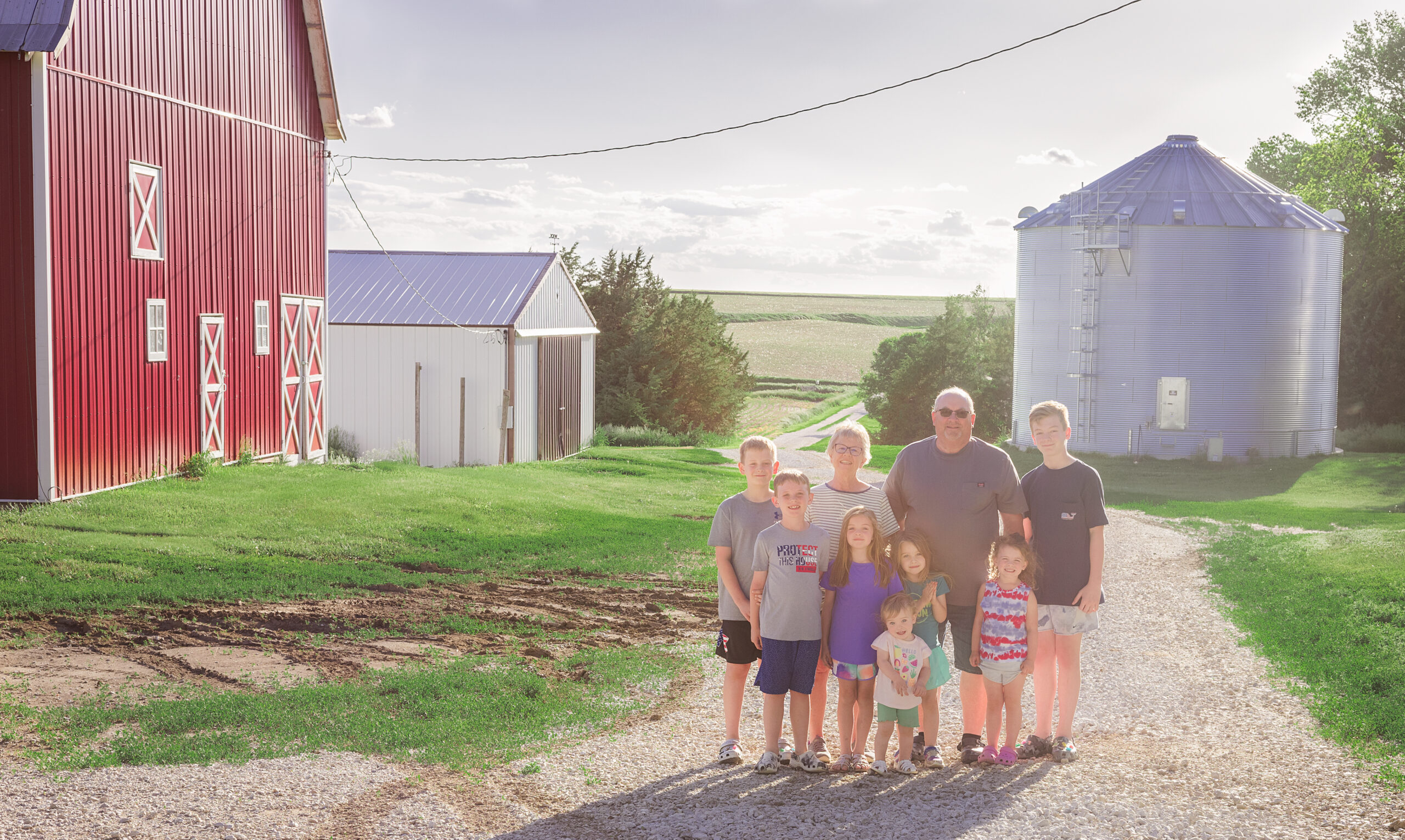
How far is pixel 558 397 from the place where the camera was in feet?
87.6

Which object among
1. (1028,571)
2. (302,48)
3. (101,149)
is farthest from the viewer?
(302,48)

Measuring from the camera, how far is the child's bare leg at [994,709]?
589 centimetres

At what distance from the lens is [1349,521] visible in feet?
58.4

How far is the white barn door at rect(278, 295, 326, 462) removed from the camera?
18.8 metres

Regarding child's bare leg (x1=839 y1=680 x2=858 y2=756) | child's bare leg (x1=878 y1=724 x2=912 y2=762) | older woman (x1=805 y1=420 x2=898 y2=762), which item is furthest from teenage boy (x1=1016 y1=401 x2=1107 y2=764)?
child's bare leg (x1=839 y1=680 x2=858 y2=756)

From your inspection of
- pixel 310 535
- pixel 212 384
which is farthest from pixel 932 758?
pixel 212 384

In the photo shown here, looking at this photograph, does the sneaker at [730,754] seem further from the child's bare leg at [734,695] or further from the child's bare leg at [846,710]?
the child's bare leg at [846,710]

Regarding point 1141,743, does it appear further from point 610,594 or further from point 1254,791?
point 610,594

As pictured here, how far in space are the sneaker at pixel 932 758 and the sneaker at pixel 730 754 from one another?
0.94m

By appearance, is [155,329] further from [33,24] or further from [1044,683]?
[1044,683]

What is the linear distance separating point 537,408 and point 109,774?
65.3 ft

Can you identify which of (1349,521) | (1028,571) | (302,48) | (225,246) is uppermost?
(302,48)

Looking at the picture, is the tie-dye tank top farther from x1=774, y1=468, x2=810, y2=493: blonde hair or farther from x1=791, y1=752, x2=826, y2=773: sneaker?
x1=774, y1=468, x2=810, y2=493: blonde hair

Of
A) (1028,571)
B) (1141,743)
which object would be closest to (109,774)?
(1028,571)
